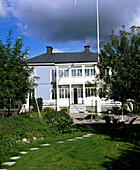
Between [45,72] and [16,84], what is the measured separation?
16.3 metres

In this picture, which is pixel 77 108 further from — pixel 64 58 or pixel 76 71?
pixel 64 58

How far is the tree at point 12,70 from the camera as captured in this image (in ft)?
39.0

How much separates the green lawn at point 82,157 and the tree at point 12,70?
5673 millimetres

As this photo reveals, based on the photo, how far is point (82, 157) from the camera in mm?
6164

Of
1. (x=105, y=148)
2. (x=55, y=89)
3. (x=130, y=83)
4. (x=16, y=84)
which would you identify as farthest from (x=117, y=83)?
(x=55, y=89)

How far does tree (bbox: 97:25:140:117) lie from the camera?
10034mm

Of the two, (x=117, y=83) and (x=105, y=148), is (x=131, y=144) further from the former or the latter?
(x=117, y=83)

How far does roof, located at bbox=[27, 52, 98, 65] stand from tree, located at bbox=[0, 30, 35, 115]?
1508 centimetres

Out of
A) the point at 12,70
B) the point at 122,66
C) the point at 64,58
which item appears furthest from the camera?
the point at 64,58

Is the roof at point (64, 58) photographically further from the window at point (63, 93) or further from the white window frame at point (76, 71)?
the window at point (63, 93)

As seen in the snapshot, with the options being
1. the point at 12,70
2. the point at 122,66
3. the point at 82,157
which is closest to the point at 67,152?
the point at 82,157

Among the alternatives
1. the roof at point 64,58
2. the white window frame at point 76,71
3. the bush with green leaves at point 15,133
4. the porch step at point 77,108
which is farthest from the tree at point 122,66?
the roof at point 64,58

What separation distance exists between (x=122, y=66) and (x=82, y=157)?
6044 mm

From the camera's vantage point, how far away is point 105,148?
719 cm
